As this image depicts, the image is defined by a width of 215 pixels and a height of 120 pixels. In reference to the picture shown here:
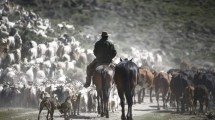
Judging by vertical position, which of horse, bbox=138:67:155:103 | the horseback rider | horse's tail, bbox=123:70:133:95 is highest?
the horseback rider

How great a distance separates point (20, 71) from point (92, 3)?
113 ft

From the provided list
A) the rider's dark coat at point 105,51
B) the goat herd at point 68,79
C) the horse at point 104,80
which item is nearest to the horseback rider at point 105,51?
the rider's dark coat at point 105,51

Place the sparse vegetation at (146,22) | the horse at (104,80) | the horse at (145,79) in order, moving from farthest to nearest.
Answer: the sparse vegetation at (146,22), the horse at (145,79), the horse at (104,80)

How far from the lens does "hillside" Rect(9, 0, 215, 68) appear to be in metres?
55.3

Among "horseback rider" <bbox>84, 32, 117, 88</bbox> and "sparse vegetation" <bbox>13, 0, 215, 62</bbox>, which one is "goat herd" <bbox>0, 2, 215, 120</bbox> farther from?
"sparse vegetation" <bbox>13, 0, 215, 62</bbox>

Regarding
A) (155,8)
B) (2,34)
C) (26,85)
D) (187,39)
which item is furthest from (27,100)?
(155,8)

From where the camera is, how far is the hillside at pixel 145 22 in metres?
55.3

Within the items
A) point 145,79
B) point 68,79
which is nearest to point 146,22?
point 68,79

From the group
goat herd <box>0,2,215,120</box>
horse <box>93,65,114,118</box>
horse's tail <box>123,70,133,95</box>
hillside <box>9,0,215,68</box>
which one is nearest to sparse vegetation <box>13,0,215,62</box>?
hillside <box>9,0,215,68</box>

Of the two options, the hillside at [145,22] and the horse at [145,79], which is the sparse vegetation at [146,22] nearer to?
the hillside at [145,22]

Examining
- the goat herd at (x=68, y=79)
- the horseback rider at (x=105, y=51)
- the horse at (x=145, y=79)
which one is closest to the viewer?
the goat herd at (x=68, y=79)

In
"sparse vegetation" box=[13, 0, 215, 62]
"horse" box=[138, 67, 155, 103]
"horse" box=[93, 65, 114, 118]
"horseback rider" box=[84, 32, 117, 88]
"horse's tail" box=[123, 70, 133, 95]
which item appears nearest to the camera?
"horse's tail" box=[123, 70, 133, 95]

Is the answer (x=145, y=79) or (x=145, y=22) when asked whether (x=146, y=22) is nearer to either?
(x=145, y=22)

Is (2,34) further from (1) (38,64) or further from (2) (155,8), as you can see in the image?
(2) (155,8)
